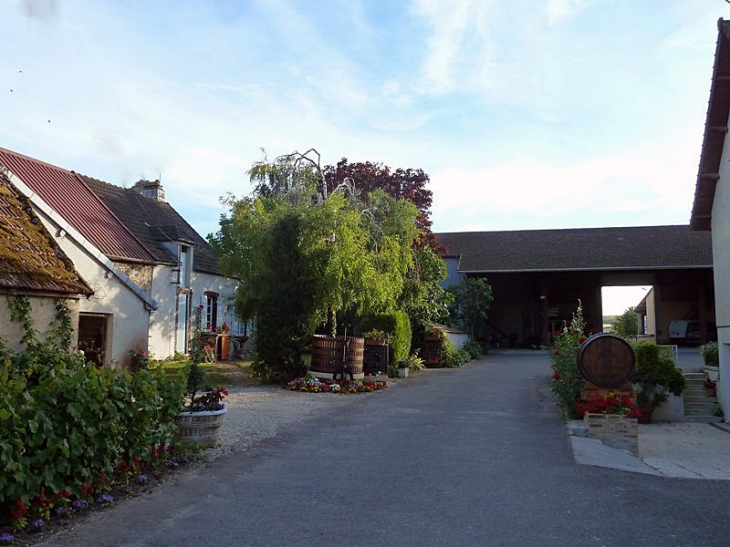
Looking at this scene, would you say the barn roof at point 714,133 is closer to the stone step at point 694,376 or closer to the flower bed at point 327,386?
the stone step at point 694,376

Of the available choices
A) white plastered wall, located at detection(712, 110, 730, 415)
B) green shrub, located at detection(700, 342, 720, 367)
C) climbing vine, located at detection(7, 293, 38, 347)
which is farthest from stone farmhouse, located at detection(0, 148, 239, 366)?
green shrub, located at detection(700, 342, 720, 367)

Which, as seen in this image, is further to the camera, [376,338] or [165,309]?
[165,309]

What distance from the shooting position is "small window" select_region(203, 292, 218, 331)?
25.1m

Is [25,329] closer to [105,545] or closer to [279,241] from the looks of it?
[105,545]

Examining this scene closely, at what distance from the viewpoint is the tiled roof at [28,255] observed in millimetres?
10164

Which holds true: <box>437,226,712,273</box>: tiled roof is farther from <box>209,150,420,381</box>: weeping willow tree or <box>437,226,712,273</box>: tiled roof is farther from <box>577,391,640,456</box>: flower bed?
<box>577,391,640,456</box>: flower bed

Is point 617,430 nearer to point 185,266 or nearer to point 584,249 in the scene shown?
point 185,266

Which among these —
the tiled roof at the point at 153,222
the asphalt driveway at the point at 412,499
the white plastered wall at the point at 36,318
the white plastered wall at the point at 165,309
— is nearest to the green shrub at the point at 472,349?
the tiled roof at the point at 153,222

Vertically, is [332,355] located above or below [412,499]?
above

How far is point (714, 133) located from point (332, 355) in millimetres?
10502

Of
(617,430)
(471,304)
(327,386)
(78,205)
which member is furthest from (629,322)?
(617,430)

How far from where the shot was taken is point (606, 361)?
10977 mm

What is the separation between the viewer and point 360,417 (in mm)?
11781

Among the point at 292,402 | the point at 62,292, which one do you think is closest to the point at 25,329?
the point at 62,292
